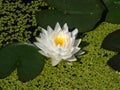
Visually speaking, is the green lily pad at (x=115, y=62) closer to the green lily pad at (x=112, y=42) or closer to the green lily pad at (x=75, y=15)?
the green lily pad at (x=112, y=42)

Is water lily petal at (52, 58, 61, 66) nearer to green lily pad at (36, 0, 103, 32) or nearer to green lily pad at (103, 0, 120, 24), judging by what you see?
green lily pad at (36, 0, 103, 32)

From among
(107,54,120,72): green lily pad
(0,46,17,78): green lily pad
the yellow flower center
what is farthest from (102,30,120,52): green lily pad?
(0,46,17,78): green lily pad

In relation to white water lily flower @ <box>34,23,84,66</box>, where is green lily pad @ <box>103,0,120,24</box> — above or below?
above

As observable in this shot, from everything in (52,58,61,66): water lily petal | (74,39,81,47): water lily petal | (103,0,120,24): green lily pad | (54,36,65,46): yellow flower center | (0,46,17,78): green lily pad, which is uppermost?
(103,0,120,24): green lily pad

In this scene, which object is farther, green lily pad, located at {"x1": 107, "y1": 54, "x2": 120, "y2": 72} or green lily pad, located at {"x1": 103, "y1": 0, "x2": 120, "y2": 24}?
green lily pad, located at {"x1": 103, "y1": 0, "x2": 120, "y2": 24}

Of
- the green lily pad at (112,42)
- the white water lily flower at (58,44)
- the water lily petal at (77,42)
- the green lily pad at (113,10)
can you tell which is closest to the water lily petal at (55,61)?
the white water lily flower at (58,44)

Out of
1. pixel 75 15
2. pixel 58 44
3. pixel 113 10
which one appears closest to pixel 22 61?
pixel 58 44

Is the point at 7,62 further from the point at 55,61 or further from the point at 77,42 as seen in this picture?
the point at 77,42
